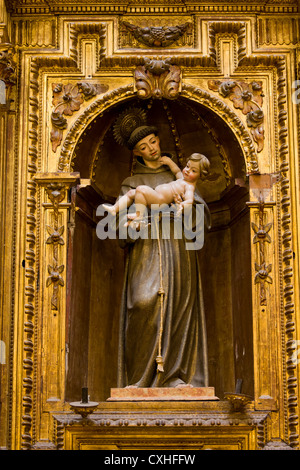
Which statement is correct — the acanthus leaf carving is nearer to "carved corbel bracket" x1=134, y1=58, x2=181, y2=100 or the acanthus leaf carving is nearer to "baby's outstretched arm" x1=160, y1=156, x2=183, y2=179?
"carved corbel bracket" x1=134, y1=58, x2=181, y2=100

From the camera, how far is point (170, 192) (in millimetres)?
8430

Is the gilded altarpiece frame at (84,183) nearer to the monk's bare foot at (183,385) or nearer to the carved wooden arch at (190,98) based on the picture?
the carved wooden arch at (190,98)

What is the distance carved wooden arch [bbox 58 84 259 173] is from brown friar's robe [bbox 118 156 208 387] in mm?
555

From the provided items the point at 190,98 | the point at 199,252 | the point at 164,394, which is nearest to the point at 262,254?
the point at 199,252

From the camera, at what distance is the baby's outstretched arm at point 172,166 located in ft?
28.5

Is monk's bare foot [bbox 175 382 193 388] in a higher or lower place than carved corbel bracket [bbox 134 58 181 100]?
lower

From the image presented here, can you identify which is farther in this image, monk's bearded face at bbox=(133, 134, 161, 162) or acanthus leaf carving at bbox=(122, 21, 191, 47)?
monk's bearded face at bbox=(133, 134, 161, 162)

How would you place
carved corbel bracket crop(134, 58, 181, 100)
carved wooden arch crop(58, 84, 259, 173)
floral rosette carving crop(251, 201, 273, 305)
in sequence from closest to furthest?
floral rosette carving crop(251, 201, 273, 305)
carved wooden arch crop(58, 84, 259, 173)
carved corbel bracket crop(134, 58, 181, 100)

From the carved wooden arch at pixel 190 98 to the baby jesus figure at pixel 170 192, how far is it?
341 millimetres

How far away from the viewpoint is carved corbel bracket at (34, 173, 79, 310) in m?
8.18

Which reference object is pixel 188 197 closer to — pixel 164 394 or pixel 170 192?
pixel 170 192

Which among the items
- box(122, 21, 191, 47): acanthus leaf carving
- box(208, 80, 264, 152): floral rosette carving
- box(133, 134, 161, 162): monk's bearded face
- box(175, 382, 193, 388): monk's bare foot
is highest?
box(122, 21, 191, 47): acanthus leaf carving

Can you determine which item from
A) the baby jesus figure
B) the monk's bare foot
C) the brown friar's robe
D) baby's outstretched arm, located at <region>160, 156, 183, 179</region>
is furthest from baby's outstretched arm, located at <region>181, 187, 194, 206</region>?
the monk's bare foot

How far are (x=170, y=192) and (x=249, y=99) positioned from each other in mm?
988
